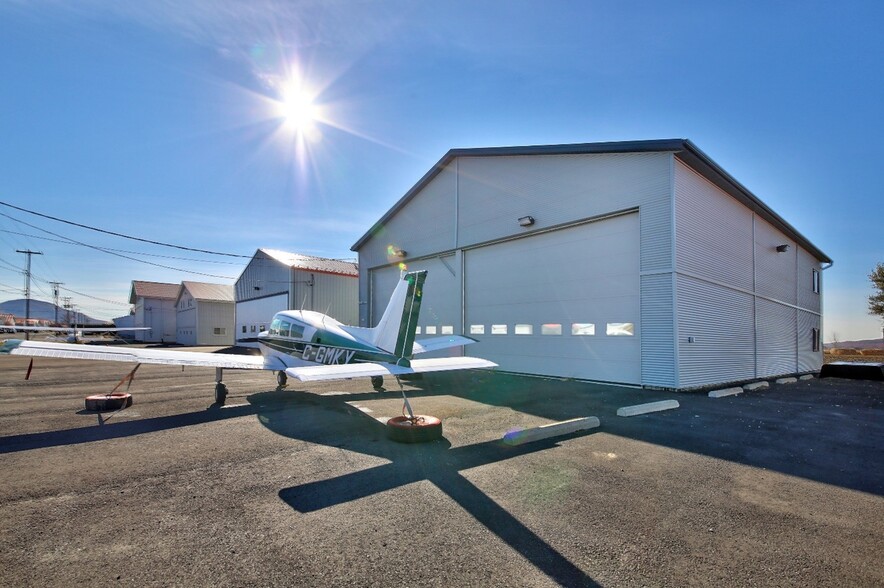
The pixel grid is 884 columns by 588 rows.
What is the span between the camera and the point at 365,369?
7492 mm

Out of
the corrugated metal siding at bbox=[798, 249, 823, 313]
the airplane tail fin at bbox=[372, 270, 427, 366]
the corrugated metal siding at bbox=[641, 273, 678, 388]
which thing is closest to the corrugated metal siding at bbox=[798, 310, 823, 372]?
the corrugated metal siding at bbox=[798, 249, 823, 313]

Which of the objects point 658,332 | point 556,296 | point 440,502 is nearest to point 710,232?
point 658,332

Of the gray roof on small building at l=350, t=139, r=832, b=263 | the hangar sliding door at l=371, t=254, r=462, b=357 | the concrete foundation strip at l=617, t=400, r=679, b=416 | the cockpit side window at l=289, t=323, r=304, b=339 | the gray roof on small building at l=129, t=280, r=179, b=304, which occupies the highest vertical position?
the gray roof on small building at l=350, t=139, r=832, b=263

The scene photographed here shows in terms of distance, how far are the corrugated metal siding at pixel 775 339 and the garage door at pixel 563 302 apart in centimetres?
992

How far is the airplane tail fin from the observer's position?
371 inches

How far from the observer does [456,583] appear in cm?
314

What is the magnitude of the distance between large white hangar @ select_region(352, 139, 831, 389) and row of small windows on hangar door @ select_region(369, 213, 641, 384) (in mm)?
52

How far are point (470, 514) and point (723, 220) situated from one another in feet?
56.8

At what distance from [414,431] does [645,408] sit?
6322mm

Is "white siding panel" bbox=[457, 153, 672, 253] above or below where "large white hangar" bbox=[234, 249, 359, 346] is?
above

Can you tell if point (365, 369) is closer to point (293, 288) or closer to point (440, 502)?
point (440, 502)

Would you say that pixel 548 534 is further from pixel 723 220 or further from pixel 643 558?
pixel 723 220

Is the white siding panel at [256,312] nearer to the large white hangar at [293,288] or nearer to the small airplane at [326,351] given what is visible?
the large white hangar at [293,288]

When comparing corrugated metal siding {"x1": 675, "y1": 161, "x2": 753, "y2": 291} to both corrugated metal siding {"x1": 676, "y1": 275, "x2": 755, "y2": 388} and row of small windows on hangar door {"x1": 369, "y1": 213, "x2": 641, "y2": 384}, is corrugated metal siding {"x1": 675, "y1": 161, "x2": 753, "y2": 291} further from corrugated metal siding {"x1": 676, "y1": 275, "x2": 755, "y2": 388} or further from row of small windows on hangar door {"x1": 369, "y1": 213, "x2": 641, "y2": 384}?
row of small windows on hangar door {"x1": 369, "y1": 213, "x2": 641, "y2": 384}
